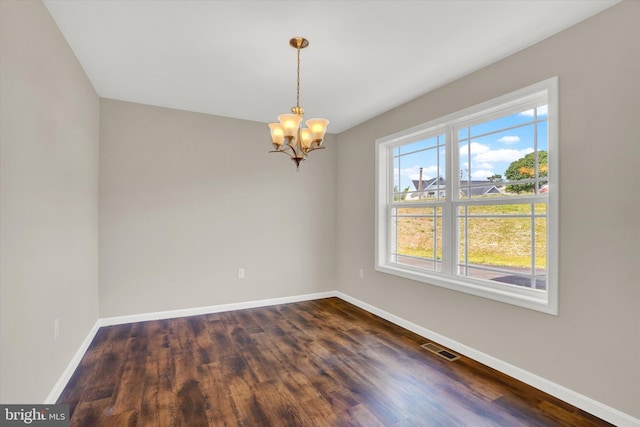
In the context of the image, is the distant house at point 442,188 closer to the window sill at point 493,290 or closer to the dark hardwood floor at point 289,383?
the window sill at point 493,290

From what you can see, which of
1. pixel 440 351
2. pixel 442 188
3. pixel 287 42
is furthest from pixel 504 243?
pixel 287 42

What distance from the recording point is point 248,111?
13.3 feet

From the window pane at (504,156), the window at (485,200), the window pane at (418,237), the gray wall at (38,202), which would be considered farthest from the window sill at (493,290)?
the gray wall at (38,202)

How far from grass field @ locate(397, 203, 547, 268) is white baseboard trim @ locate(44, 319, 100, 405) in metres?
3.40

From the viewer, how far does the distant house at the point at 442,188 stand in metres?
2.86

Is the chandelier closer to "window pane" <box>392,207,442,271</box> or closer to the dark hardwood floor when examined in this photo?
"window pane" <box>392,207,442,271</box>

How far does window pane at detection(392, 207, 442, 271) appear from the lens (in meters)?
3.39

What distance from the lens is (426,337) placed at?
10.8 ft

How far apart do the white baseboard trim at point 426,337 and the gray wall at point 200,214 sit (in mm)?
99

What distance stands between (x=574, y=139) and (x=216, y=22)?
8.61 feet

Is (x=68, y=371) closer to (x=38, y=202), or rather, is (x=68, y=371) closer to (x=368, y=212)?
(x=38, y=202)

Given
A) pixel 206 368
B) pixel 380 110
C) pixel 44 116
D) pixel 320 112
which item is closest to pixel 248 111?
pixel 320 112

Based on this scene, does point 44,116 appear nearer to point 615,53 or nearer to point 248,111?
point 248,111

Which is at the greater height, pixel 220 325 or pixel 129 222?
pixel 129 222
